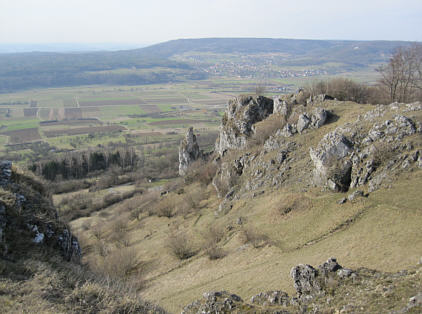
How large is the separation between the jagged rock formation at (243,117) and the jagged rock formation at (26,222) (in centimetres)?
4399

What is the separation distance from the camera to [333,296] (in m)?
13.9

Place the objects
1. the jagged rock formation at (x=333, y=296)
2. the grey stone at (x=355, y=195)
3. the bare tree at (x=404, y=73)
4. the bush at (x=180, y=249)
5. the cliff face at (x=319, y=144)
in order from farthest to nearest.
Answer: the bare tree at (x=404, y=73) → the bush at (x=180, y=249) → the cliff face at (x=319, y=144) → the grey stone at (x=355, y=195) → the jagged rock formation at (x=333, y=296)

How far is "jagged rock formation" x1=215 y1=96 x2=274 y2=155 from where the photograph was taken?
2415 inches

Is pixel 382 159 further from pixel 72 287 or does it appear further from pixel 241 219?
pixel 72 287

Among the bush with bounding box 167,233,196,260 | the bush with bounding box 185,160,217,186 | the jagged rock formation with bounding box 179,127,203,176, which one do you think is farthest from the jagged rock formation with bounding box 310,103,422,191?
the jagged rock formation with bounding box 179,127,203,176

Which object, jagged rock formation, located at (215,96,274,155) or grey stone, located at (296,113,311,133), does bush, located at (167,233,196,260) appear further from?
jagged rock formation, located at (215,96,274,155)

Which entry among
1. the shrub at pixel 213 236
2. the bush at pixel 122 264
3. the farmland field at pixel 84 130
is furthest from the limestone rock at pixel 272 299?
the farmland field at pixel 84 130

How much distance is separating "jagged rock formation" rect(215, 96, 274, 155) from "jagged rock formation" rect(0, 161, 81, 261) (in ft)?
144

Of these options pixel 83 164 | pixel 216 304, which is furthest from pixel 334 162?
pixel 83 164

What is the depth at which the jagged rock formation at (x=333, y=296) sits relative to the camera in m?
12.3

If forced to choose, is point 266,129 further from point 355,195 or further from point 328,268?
point 328,268

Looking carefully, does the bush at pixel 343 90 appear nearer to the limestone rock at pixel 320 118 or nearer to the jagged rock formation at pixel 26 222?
the limestone rock at pixel 320 118

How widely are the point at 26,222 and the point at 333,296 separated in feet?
53.0

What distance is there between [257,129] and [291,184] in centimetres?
2076
